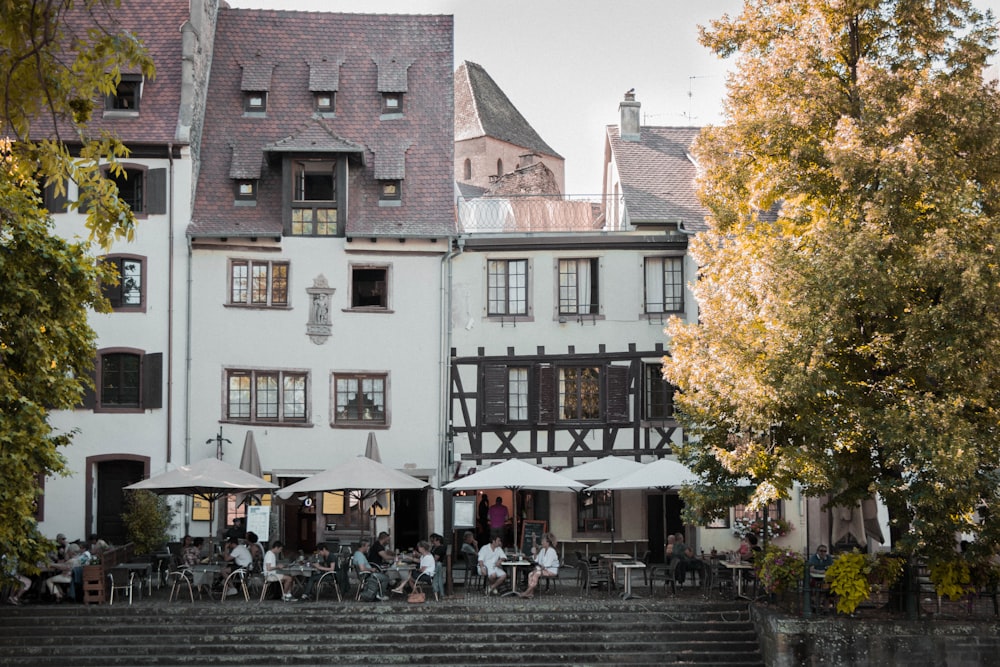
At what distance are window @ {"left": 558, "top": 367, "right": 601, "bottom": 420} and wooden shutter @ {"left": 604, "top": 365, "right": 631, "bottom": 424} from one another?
21 cm

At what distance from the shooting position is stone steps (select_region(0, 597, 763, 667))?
68.4ft

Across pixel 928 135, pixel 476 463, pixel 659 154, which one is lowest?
pixel 476 463

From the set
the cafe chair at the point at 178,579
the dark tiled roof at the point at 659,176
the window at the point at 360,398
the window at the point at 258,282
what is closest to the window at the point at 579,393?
the dark tiled roof at the point at 659,176

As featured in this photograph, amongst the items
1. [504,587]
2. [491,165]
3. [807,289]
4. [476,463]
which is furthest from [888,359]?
[491,165]

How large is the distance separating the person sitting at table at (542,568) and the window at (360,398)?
745 cm

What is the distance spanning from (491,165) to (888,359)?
3861 centimetres

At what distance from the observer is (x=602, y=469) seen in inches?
1080

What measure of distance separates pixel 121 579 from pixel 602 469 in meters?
10.1

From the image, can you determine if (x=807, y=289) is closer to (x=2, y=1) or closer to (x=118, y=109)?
(x=2, y=1)

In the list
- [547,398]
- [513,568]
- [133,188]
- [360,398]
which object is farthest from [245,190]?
[513,568]

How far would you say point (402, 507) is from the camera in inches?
1214

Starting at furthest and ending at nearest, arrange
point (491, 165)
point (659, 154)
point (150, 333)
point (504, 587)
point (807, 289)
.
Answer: point (491, 165) → point (659, 154) → point (150, 333) → point (504, 587) → point (807, 289)

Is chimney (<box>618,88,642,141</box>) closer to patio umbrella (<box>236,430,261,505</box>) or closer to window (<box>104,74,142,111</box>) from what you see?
window (<box>104,74,142,111</box>)

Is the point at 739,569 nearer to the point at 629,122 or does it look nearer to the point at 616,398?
the point at 616,398
